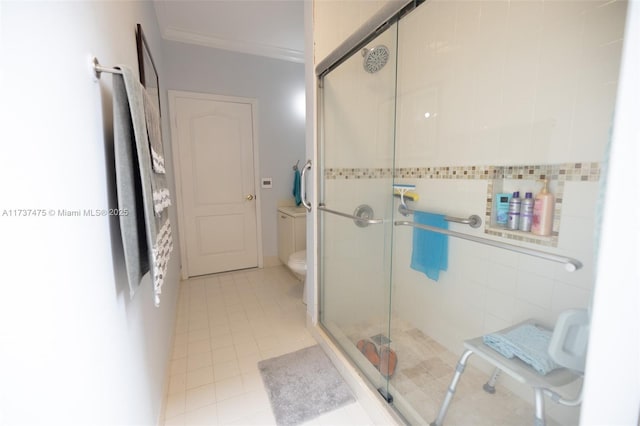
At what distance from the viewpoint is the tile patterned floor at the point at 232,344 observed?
1.41 meters

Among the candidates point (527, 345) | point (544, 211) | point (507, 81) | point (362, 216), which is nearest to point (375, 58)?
point (507, 81)

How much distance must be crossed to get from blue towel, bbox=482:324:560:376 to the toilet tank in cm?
217

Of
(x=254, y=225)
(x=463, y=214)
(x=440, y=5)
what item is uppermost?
(x=440, y=5)

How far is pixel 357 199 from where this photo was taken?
1.86 m

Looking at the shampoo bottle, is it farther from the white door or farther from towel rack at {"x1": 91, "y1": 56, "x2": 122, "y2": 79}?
the white door

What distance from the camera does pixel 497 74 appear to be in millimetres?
1413

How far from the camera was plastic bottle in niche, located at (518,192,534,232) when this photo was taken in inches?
51.3

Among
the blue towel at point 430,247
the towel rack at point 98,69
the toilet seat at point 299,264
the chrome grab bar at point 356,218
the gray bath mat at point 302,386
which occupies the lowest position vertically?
the gray bath mat at point 302,386

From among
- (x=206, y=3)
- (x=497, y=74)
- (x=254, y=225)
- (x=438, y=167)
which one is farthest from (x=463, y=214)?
(x=206, y=3)

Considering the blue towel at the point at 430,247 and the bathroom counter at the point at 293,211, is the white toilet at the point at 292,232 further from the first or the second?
the blue towel at the point at 430,247

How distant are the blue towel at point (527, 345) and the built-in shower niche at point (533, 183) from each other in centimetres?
39

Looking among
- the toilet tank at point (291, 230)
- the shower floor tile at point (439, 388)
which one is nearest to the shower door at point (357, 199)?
the shower floor tile at point (439, 388)

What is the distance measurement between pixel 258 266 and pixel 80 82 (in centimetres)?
301

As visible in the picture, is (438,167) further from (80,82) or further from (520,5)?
(80,82)
